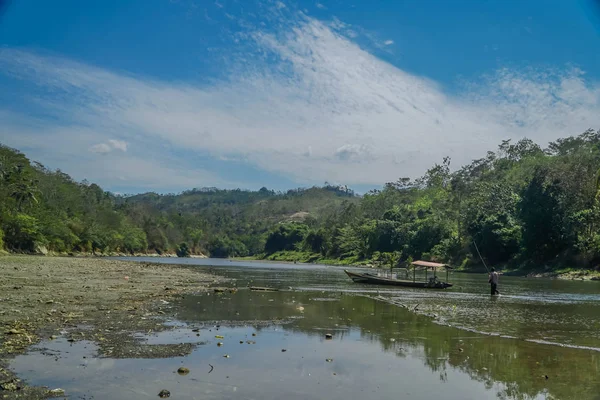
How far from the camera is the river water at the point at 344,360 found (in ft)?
34.3

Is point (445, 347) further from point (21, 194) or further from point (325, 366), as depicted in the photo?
point (21, 194)

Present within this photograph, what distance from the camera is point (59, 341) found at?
43.6ft

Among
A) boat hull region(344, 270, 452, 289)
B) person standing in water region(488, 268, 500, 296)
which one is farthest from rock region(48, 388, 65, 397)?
boat hull region(344, 270, 452, 289)

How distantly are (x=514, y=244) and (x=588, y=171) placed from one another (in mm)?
19135

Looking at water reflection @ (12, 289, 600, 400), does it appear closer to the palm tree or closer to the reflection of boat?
the reflection of boat

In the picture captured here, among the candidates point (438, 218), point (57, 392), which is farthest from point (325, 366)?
point (438, 218)

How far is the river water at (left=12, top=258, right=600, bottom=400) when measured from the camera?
34.3ft

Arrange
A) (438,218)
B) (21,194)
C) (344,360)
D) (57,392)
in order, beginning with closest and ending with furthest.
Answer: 1. (57,392)
2. (344,360)
3. (21,194)
4. (438,218)

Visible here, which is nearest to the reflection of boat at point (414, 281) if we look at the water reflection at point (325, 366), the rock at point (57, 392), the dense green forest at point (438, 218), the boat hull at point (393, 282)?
the boat hull at point (393, 282)

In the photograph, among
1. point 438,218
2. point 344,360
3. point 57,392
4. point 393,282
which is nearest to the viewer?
point 57,392

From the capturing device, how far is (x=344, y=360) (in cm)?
1348

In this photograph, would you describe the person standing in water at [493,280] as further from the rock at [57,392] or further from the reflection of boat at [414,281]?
the rock at [57,392]

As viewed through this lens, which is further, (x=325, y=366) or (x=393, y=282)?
(x=393, y=282)

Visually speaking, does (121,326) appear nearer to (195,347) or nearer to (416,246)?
(195,347)
